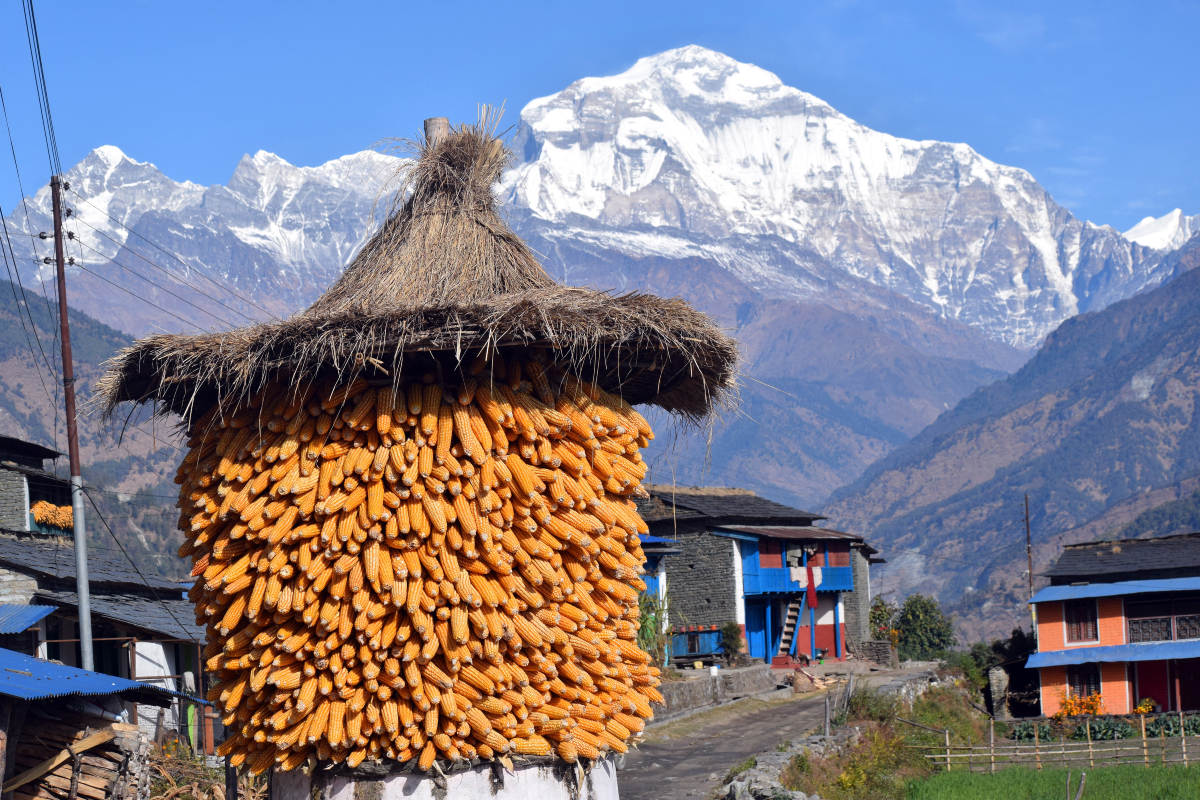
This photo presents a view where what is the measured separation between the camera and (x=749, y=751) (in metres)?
28.1

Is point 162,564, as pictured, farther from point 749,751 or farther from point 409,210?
point 409,210

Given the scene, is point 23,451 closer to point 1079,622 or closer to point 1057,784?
point 1057,784

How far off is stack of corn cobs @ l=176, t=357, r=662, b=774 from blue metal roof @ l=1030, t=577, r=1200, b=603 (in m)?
44.0

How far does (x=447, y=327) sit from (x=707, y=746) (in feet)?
77.1

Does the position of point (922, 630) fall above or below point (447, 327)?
below

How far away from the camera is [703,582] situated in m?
53.1

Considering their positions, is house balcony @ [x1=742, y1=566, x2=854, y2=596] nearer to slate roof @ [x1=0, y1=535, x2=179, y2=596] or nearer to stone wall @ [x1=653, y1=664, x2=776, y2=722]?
stone wall @ [x1=653, y1=664, x2=776, y2=722]

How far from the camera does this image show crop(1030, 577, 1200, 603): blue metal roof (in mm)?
46312

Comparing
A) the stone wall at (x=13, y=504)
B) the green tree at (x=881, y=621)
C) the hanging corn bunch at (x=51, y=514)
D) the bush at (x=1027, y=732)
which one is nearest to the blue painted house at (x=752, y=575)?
the green tree at (x=881, y=621)

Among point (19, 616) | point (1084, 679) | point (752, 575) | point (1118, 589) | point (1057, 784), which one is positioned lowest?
point (1057, 784)

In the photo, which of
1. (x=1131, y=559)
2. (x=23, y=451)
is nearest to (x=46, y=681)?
(x=23, y=451)

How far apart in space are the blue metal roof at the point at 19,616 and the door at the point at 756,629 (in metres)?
35.7

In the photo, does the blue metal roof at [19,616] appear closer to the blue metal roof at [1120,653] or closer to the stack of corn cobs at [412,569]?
the stack of corn cobs at [412,569]

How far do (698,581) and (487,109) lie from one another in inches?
1761
